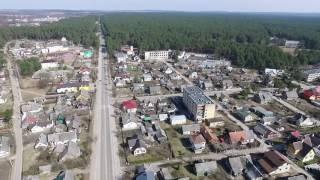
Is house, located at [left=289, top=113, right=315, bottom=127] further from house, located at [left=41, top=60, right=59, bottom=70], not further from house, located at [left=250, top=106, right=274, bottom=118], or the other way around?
house, located at [left=41, top=60, right=59, bottom=70]

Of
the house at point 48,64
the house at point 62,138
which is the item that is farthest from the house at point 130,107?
the house at point 48,64

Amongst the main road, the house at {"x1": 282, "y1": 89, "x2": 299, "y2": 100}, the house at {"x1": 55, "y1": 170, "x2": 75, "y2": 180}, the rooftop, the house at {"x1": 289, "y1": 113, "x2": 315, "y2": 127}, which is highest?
the rooftop

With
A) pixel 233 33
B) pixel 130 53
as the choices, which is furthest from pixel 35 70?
pixel 233 33

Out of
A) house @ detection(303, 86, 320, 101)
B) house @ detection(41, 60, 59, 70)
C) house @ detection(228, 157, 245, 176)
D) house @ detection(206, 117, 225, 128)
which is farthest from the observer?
house @ detection(41, 60, 59, 70)

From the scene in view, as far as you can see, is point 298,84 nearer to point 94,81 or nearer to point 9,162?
point 94,81

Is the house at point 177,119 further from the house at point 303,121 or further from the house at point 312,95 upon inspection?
the house at point 312,95

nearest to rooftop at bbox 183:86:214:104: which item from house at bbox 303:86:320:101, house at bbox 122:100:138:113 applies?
house at bbox 122:100:138:113

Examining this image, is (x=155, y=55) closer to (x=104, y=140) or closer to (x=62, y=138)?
(x=104, y=140)

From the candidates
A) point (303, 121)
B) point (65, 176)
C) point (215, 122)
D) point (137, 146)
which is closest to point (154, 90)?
point (215, 122)
